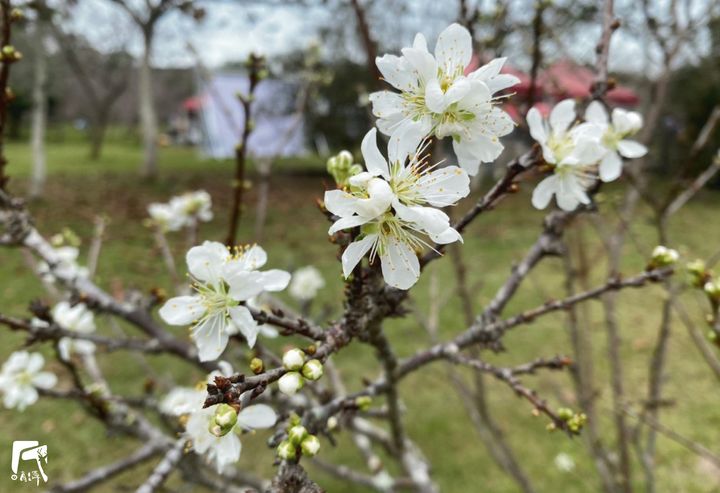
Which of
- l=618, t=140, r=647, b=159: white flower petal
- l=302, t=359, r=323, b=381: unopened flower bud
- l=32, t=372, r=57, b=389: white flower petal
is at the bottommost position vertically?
l=302, t=359, r=323, b=381: unopened flower bud

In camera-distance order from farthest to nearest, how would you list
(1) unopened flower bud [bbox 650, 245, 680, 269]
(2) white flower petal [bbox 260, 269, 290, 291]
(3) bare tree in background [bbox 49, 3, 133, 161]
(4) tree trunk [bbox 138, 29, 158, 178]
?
1. (3) bare tree in background [bbox 49, 3, 133, 161]
2. (4) tree trunk [bbox 138, 29, 158, 178]
3. (1) unopened flower bud [bbox 650, 245, 680, 269]
4. (2) white flower petal [bbox 260, 269, 290, 291]

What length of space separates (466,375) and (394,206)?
4.46 meters

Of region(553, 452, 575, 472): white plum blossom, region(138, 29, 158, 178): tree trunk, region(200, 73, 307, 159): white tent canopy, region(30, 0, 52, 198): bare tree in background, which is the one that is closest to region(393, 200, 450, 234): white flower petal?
region(553, 452, 575, 472): white plum blossom

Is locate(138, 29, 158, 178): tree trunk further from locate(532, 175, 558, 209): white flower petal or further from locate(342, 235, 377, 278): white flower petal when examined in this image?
locate(342, 235, 377, 278): white flower petal

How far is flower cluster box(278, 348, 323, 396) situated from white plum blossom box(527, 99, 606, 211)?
0.58 metres

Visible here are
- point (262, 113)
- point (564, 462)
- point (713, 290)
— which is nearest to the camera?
point (713, 290)

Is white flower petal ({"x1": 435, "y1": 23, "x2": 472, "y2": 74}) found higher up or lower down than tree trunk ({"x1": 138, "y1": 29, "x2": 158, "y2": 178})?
lower down

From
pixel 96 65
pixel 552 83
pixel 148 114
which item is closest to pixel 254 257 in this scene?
pixel 552 83

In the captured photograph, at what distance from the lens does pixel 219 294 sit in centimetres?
99

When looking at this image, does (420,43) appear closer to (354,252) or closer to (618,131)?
(354,252)

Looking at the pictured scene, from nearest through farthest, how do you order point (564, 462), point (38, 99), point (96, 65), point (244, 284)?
point (244, 284)
point (564, 462)
point (38, 99)
point (96, 65)

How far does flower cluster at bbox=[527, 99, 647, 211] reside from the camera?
1.00m

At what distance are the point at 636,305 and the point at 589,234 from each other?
277 centimetres

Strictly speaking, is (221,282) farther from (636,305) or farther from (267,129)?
(267,129)
